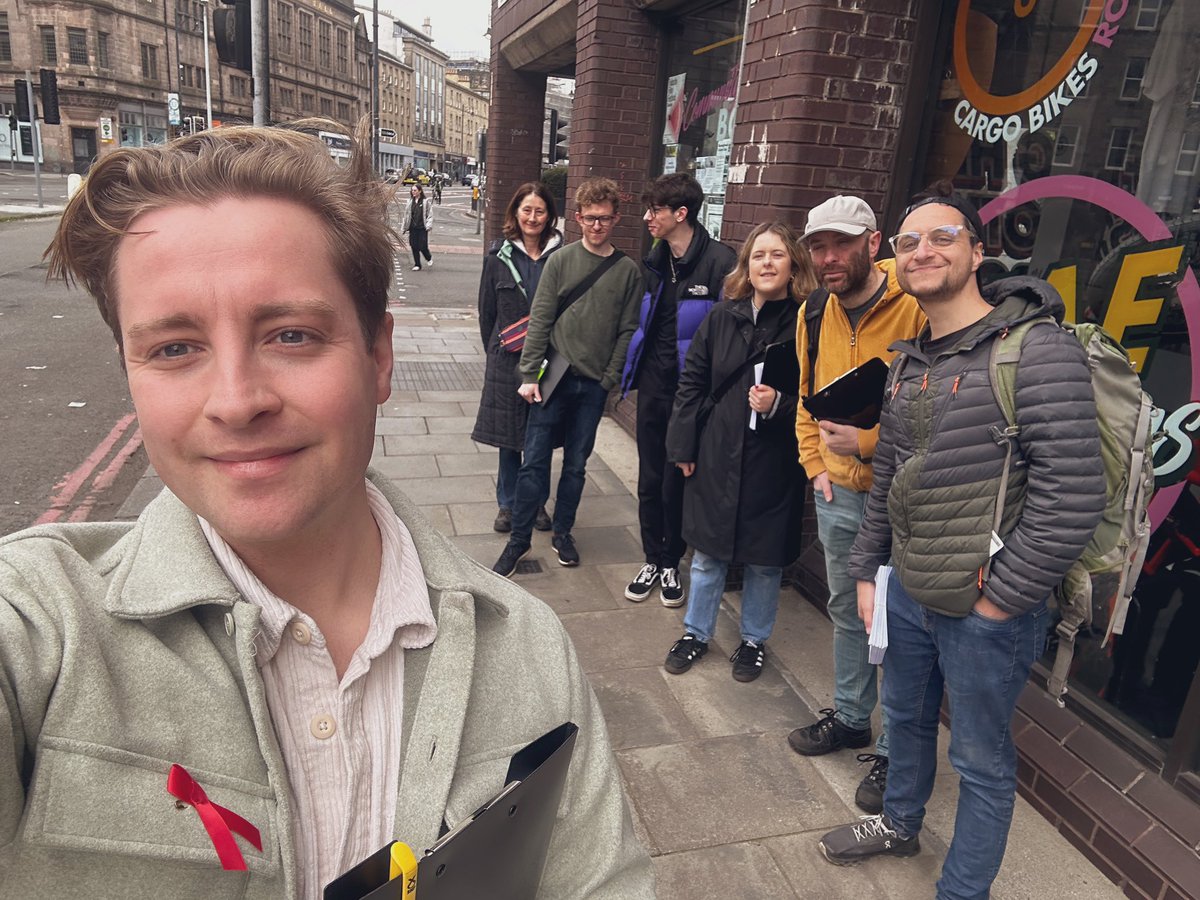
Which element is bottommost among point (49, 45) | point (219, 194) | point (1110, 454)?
point (1110, 454)

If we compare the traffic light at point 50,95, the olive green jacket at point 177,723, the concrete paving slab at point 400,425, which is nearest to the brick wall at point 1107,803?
the olive green jacket at point 177,723

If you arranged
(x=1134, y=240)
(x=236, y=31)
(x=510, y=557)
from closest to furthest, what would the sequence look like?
(x=1134, y=240)
(x=510, y=557)
(x=236, y=31)

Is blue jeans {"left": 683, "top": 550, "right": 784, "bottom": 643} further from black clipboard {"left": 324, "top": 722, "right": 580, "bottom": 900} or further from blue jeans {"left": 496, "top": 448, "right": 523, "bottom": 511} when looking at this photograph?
black clipboard {"left": 324, "top": 722, "right": 580, "bottom": 900}

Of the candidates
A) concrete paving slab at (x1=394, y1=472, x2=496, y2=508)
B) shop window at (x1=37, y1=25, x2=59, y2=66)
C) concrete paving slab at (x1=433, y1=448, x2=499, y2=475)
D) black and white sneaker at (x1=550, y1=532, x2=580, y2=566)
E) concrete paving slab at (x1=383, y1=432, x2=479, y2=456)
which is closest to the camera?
black and white sneaker at (x1=550, y1=532, x2=580, y2=566)

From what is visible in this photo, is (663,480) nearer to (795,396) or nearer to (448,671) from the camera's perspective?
(795,396)

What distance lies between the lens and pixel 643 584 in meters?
4.39

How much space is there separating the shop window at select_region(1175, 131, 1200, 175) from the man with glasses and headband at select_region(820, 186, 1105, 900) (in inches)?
37.5

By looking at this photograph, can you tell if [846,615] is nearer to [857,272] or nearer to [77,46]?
[857,272]

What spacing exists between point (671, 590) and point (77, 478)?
452 centimetres

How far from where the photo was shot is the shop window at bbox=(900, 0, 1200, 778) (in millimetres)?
2650

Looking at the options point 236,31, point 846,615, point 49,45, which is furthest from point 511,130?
point 49,45

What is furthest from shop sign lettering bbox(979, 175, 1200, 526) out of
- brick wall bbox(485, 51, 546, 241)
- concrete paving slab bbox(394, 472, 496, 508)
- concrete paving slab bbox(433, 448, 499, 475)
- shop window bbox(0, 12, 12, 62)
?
shop window bbox(0, 12, 12, 62)

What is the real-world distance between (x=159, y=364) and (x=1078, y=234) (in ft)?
Result: 10.8

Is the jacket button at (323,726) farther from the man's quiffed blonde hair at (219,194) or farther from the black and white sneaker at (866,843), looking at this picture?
the black and white sneaker at (866,843)
